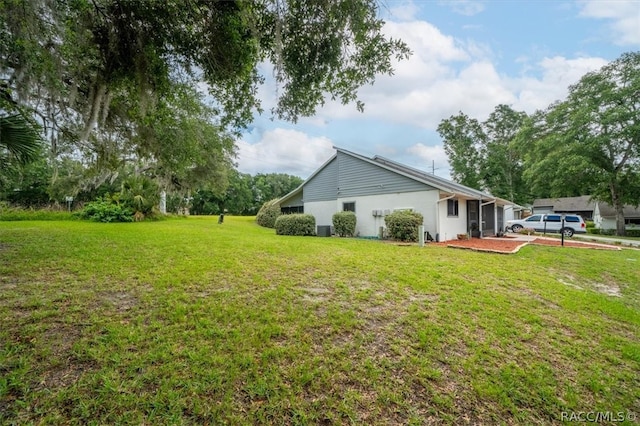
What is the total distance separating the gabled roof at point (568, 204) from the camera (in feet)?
106

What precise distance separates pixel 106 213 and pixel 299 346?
16248 millimetres

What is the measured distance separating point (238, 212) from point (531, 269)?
39055 mm

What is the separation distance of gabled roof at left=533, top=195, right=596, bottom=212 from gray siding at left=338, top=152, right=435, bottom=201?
31.4 meters

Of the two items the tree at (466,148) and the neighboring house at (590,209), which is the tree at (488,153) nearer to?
the tree at (466,148)

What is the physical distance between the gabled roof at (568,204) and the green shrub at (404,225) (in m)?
32.2

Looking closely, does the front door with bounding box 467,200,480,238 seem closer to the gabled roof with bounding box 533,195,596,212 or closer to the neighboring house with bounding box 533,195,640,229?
the neighboring house with bounding box 533,195,640,229

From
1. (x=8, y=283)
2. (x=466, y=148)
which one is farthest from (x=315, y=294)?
(x=466, y=148)

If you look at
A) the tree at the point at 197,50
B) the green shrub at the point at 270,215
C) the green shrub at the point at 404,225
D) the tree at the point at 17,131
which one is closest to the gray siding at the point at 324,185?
the green shrub at the point at 270,215

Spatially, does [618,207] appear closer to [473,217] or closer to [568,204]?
[473,217]

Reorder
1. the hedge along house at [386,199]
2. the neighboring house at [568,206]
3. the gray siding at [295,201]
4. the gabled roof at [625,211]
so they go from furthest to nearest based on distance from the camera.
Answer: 1. the neighboring house at [568,206]
2. the gabled roof at [625,211]
3. the gray siding at [295,201]
4. the hedge along house at [386,199]

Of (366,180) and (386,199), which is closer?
(386,199)

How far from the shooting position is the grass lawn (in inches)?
79.2

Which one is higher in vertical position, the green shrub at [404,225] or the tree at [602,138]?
the tree at [602,138]

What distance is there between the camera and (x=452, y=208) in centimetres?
1244
